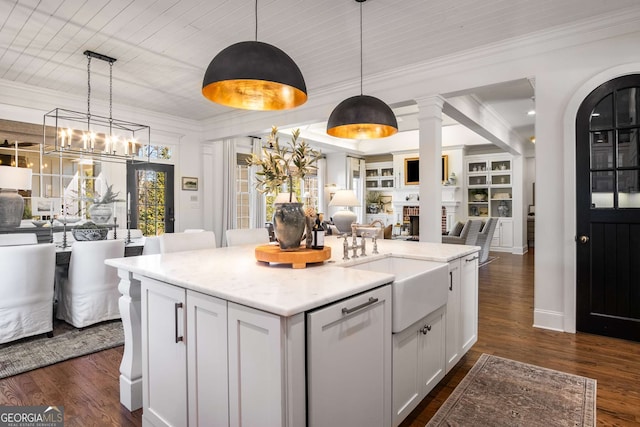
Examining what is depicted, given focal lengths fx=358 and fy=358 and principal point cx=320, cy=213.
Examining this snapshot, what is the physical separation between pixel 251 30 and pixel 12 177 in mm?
3160

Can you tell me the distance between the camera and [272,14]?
3061mm

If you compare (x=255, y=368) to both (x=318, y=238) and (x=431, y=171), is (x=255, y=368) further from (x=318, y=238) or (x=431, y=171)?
(x=431, y=171)

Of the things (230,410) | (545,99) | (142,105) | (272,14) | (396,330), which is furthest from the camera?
(142,105)

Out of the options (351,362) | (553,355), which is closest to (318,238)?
(351,362)

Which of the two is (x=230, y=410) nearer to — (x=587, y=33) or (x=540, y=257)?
(x=540, y=257)

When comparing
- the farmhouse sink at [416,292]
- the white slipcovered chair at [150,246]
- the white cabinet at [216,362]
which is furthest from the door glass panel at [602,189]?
the white slipcovered chair at [150,246]

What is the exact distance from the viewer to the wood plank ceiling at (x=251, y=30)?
116 inches

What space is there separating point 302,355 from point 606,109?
3531 mm

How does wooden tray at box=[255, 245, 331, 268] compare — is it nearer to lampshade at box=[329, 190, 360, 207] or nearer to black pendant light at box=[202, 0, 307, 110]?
black pendant light at box=[202, 0, 307, 110]

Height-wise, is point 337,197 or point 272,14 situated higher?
point 272,14

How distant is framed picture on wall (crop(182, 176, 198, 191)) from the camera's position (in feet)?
22.3

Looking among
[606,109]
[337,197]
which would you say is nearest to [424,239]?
[337,197]

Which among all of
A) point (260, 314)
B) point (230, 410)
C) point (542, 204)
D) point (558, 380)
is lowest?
point (558, 380)

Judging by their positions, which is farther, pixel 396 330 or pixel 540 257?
pixel 540 257
